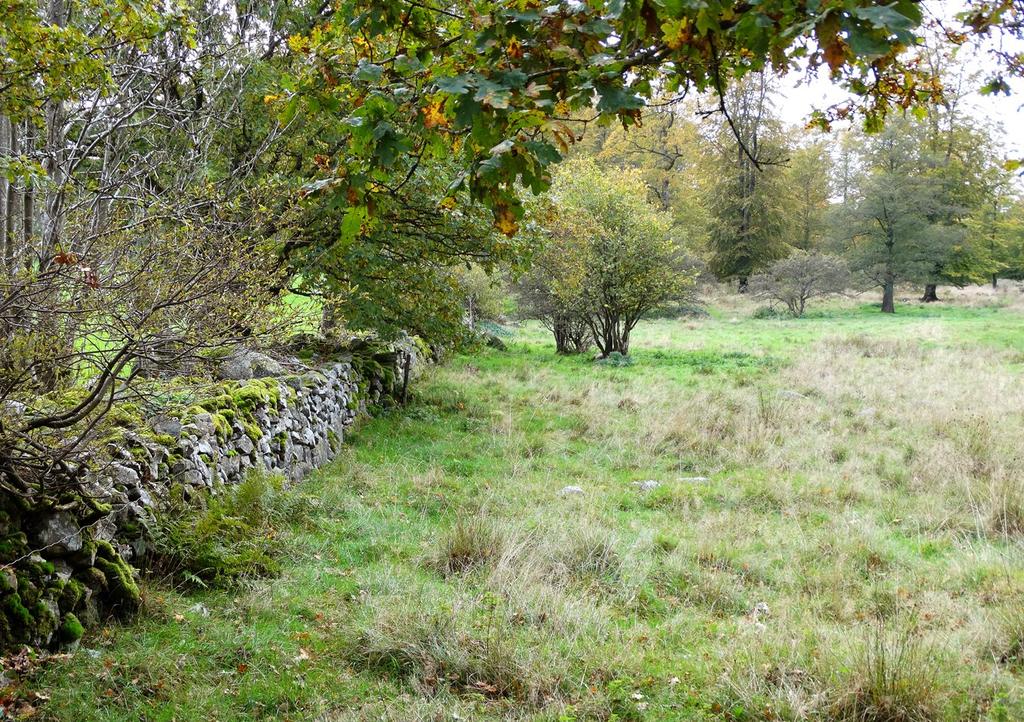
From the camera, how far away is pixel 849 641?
13.5 ft

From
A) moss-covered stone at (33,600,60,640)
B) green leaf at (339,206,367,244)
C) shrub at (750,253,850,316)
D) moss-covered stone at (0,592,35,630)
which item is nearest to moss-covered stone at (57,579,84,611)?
moss-covered stone at (33,600,60,640)

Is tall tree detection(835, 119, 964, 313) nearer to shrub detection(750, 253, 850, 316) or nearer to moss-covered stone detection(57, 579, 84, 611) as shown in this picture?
shrub detection(750, 253, 850, 316)

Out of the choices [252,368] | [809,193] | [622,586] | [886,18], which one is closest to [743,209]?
[809,193]

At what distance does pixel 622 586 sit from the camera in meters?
5.26

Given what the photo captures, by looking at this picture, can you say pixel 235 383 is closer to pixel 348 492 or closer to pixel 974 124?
pixel 348 492

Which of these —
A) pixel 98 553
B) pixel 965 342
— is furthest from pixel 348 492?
pixel 965 342

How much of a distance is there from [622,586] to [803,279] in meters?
29.6

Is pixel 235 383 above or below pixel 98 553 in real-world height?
above

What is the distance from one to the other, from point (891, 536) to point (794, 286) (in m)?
27.4

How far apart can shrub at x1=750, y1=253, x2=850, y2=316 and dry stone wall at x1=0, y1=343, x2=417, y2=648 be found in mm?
28083

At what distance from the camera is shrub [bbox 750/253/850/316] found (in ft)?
103

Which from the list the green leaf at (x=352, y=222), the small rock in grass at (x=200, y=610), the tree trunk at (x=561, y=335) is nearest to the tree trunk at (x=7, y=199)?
the small rock in grass at (x=200, y=610)

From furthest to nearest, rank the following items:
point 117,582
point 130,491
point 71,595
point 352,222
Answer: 1. point 130,491
2. point 117,582
3. point 71,595
4. point 352,222

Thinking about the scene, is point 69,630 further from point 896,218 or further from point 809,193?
point 809,193
